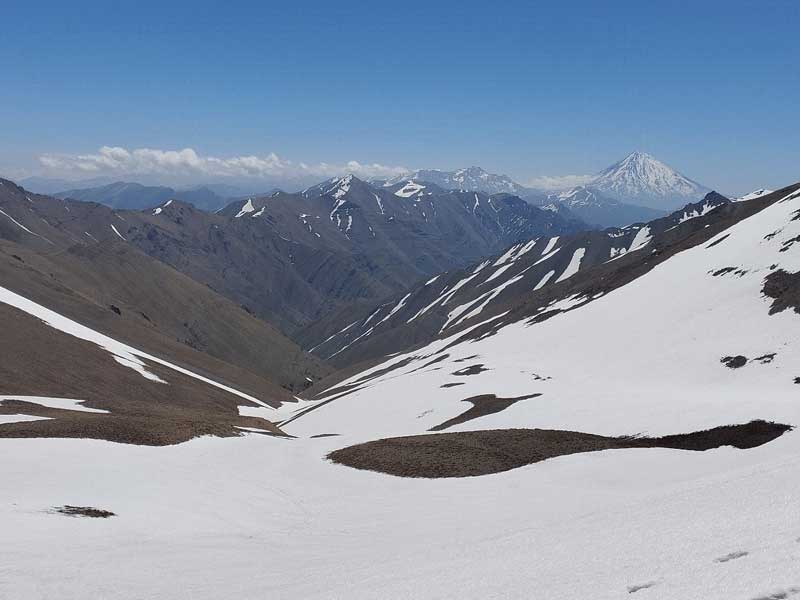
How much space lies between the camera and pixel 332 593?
46.6ft

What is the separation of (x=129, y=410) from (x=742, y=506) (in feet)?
180

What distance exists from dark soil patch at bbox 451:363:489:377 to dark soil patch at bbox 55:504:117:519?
55.8 m

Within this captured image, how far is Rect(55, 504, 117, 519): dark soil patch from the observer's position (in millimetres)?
21188

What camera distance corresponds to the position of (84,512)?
70.6ft

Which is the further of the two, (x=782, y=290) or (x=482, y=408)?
(x=782, y=290)

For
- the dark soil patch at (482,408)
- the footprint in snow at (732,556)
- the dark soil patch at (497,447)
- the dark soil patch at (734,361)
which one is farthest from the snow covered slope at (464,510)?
the dark soil patch at (482,408)

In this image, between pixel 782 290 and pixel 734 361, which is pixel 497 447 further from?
pixel 782 290

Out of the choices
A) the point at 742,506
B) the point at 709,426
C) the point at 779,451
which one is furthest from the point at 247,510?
the point at 709,426

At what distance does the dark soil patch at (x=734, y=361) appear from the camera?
5366 cm

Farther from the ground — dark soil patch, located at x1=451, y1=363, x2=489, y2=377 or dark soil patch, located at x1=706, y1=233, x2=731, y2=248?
dark soil patch, located at x1=706, y1=233, x2=731, y2=248

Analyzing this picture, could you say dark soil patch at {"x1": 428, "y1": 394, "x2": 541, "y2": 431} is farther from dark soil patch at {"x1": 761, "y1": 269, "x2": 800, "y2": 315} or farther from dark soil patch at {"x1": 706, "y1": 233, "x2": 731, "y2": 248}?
dark soil patch at {"x1": 706, "y1": 233, "x2": 731, "y2": 248}

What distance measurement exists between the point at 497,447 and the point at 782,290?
162 ft

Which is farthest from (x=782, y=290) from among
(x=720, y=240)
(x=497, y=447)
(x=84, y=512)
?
(x=84, y=512)

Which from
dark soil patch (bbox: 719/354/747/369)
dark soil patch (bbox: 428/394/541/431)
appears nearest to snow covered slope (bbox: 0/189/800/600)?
dark soil patch (bbox: 719/354/747/369)
